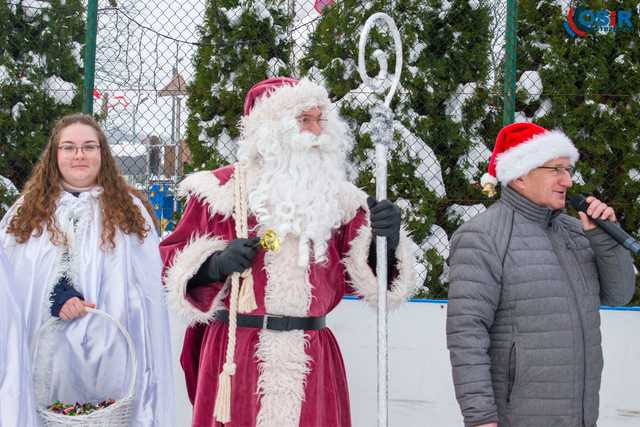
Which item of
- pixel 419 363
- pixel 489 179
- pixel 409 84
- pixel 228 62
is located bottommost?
pixel 419 363

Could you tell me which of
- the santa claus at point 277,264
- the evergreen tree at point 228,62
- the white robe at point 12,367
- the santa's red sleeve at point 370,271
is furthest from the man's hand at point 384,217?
the evergreen tree at point 228,62

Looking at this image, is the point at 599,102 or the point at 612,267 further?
the point at 599,102

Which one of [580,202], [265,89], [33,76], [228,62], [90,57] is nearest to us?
[580,202]

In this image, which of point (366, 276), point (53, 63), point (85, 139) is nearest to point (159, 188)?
point (53, 63)

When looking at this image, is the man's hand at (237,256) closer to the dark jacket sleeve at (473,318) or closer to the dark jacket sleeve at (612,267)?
the dark jacket sleeve at (473,318)

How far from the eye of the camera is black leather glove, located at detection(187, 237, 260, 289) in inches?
101

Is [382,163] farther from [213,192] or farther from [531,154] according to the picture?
[213,192]

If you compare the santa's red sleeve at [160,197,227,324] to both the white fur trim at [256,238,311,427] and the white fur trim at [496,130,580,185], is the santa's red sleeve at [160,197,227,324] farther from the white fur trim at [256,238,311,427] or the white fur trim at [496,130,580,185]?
the white fur trim at [496,130,580,185]

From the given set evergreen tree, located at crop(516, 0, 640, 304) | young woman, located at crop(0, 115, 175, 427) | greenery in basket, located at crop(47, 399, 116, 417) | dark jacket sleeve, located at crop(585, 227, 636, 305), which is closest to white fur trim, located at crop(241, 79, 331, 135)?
young woman, located at crop(0, 115, 175, 427)

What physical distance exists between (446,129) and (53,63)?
247 cm

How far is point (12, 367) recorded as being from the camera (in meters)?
2.81

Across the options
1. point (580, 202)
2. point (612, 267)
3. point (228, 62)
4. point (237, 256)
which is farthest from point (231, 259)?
point (228, 62)

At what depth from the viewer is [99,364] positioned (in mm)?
3088

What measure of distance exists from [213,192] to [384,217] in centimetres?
66
